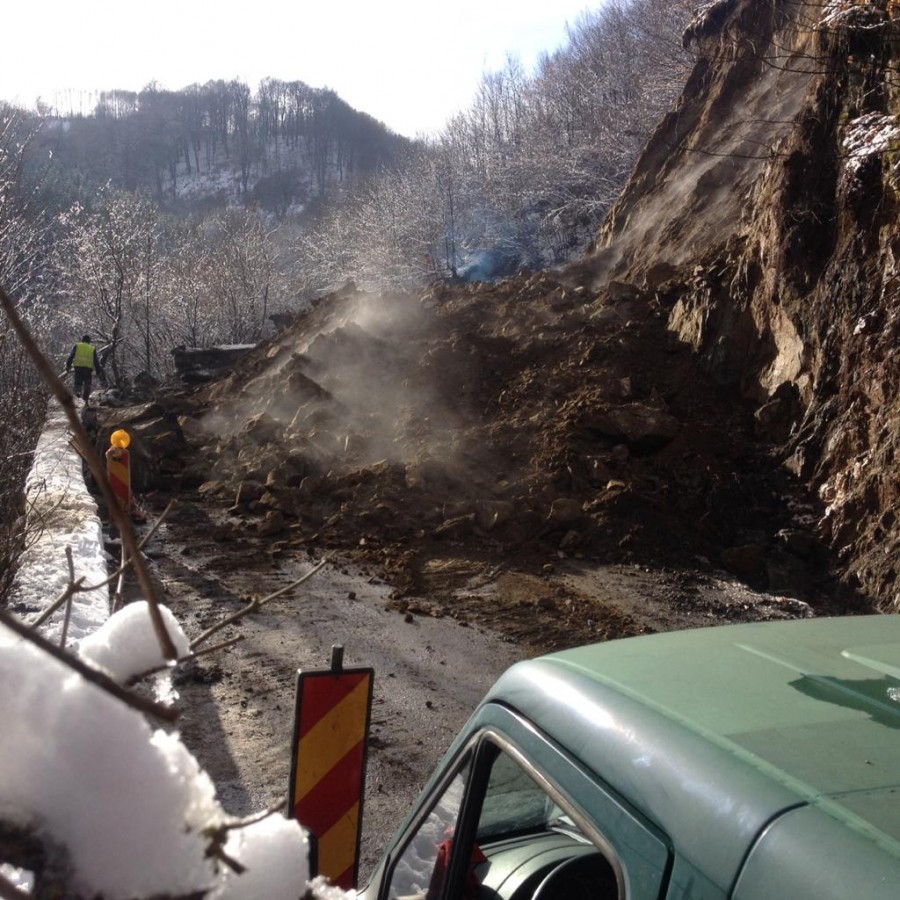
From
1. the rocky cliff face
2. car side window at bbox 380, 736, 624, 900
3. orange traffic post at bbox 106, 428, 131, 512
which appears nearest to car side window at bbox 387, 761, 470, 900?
car side window at bbox 380, 736, 624, 900

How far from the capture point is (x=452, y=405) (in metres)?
13.4

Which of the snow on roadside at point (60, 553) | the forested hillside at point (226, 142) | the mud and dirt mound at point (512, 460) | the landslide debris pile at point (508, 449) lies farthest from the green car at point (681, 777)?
the forested hillside at point (226, 142)

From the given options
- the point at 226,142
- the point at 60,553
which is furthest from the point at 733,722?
the point at 226,142

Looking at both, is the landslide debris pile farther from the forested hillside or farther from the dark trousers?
the forested hillside

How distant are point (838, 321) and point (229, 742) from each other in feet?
25.5

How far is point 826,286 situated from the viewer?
10.3 meters

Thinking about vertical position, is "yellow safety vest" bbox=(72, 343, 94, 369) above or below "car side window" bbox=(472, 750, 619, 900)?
above

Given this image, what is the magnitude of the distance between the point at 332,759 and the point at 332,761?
0.01 m

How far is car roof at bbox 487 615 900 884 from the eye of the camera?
124 cm

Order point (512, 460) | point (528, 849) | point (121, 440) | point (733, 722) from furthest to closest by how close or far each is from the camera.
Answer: point (512, 460)
point (121, 440)
point (528, 849)
point (733, 722)

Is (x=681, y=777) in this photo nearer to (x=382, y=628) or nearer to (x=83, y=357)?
(x=382, y=628)

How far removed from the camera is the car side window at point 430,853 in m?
2.06

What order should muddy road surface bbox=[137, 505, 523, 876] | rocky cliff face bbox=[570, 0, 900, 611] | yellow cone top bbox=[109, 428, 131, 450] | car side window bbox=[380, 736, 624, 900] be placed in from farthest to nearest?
rocky cliff face bbox=[570, 0, 900, 611], yellow cone top bbox=[109, 428, 131, 450], muddy road surface bbox=[137, 505, 523, 876], car side window bbox=[380, 736, 624, 900]

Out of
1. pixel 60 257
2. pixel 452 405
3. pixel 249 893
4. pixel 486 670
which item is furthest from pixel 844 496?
pixel 60 257
